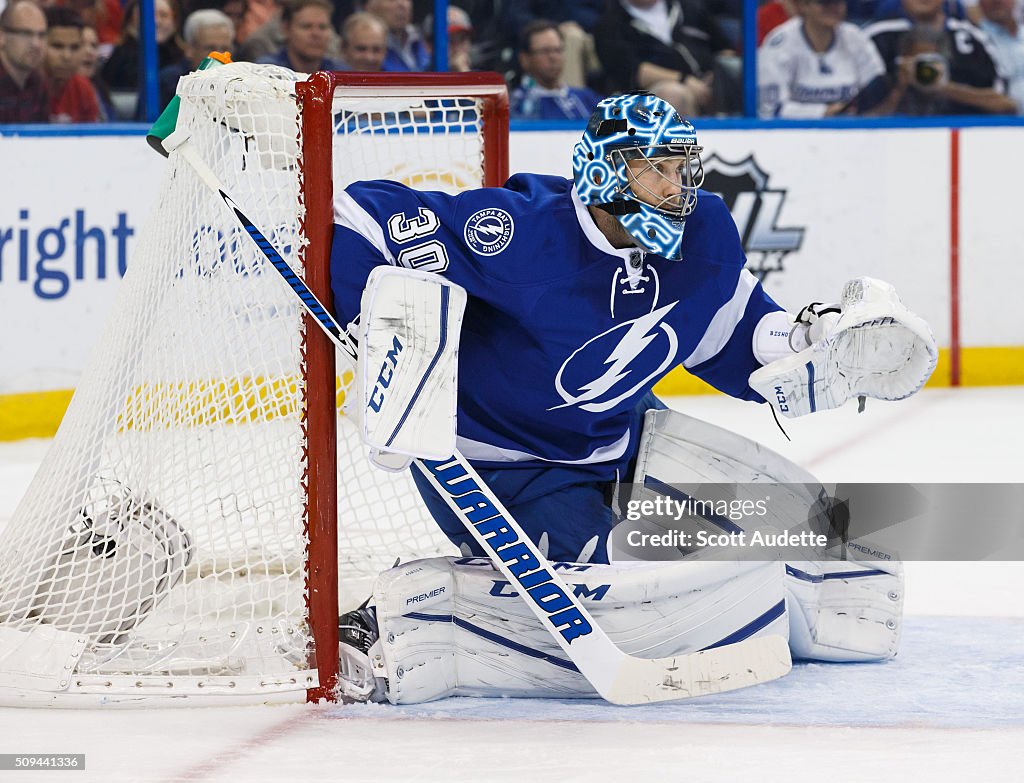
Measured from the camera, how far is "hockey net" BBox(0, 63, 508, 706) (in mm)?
2205

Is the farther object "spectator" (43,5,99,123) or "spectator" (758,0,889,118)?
"spectator" (758,0,889,118)

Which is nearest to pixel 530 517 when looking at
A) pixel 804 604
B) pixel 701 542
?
pixel 701 542

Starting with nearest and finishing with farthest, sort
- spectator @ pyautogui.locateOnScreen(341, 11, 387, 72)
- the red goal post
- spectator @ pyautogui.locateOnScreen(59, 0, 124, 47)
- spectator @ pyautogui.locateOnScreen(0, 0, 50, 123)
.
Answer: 1. the red goal post
2. spectator @ pyautogui.locateOnScreen(0, 0, 50, 123)
3. spectator @ pyautogui.locateOnScreen(59, 0, 124, 47)
4. spectator @ pyautogui.locateOnScreen(341, 11, 387, 72)

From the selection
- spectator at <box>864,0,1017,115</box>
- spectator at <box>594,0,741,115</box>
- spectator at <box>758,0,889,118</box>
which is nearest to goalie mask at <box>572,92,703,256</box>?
spectator at <box>594,0,741,115</box>

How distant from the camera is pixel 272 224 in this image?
2.33 meters

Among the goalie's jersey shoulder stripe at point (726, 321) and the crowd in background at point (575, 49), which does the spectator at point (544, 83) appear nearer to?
the crowd in background at point (575, 49)

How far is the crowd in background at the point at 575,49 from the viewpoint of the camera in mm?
5020

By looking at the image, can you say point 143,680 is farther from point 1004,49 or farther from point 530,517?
point 1004,49

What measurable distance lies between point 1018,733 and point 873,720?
0.61 feet

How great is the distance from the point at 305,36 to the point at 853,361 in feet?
11.2

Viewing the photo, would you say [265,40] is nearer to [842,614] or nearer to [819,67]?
[819,67]

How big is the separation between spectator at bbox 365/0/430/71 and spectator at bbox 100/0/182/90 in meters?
0.68

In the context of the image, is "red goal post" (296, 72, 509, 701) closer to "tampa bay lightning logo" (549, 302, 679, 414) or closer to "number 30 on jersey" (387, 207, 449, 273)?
"number 30 on jersey" (387, 207, 449, 273)

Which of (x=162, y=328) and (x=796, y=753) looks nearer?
(x=796, y=753)
